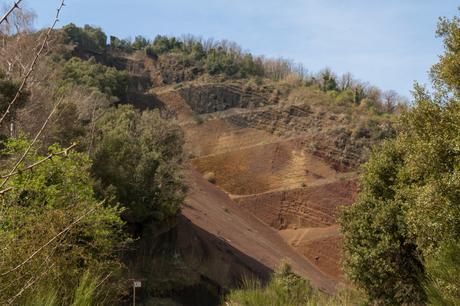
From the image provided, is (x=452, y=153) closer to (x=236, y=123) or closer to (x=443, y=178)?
(x=443, y=178)

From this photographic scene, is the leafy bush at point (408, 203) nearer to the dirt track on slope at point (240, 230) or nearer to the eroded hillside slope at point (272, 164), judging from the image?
the dirt track on slope at point (240, 230)

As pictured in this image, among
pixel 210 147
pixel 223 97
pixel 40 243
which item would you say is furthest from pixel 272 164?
pixel 40 243

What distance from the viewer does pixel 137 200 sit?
2298 cm

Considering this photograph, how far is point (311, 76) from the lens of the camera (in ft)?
240

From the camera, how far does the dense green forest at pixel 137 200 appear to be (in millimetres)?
3990

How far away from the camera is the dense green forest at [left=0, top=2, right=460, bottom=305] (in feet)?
13.1

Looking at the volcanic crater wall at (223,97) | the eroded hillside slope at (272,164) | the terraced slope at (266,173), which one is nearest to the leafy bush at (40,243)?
the terraced slope at (266,173)

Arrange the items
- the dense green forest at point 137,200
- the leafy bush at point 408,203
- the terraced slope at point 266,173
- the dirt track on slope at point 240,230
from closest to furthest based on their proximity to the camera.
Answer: the dense green forest at point 137,200 → the leafy bush at point 408,203 → the dirt track on slope at point 240,230 → the terraced slope at point 266,173

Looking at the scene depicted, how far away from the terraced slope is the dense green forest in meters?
10.9

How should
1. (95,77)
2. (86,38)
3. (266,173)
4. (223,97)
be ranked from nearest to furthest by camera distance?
(95,77)
(266,173)
(223,97)
(86,38)

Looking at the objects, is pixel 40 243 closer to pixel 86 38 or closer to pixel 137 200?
pixel 137 200

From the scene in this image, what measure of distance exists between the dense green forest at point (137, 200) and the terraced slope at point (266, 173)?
10891mm

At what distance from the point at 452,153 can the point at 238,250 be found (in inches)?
923

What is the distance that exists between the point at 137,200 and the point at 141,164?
1444mm
